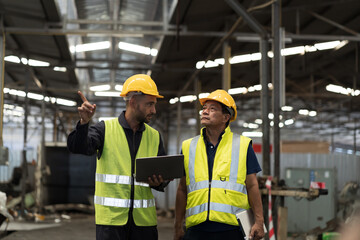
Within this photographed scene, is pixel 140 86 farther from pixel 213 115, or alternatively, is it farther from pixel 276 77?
pixel 276 77

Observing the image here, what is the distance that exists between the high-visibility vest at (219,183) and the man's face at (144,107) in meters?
0.53

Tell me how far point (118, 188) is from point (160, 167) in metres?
0.39

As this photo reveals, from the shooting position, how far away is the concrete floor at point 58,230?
42.1 feet

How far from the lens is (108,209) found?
4.19 meters

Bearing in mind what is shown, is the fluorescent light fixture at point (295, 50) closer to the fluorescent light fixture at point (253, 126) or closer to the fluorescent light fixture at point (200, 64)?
the fluorescent light fixture at point (200, 64)

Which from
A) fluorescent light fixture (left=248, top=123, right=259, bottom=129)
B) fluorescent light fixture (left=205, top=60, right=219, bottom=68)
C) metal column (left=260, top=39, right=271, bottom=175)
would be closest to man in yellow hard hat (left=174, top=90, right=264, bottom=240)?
metal column (left=260, top=39, right=271, bottom=175)

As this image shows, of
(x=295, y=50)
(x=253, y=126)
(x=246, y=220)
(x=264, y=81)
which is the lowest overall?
(x=246, y=220)

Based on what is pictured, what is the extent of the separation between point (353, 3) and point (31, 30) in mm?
8127

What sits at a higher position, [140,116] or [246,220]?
[140,116]

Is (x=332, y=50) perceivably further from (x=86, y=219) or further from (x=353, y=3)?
Result: (x=86, y=219)

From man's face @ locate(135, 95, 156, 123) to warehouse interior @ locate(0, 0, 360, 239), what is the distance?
418 cm

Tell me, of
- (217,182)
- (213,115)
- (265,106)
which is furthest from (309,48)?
(217,182)

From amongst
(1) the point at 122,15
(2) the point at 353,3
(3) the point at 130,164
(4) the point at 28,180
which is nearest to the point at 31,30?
(1) the point at 122,15

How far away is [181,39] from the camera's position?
14.5 meters
